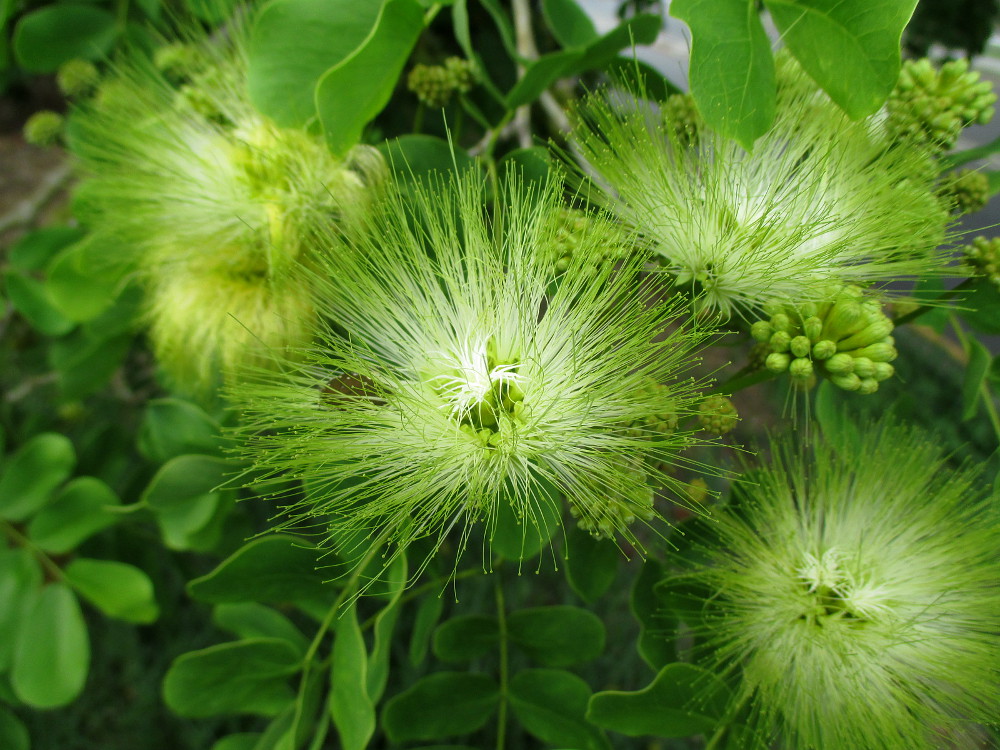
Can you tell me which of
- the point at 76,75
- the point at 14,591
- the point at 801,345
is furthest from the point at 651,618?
the point at 76,75

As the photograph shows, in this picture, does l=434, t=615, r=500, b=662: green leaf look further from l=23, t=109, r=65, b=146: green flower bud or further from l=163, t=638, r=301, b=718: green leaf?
l=23, t=109, r=65, b=146: green flower bud

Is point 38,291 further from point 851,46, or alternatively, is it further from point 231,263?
point 851,46

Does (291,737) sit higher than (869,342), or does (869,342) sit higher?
(869,342)

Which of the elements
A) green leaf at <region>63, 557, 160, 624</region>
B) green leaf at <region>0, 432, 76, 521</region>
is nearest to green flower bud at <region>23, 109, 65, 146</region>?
green leaf at <region>0, 432, 76, 521</region>

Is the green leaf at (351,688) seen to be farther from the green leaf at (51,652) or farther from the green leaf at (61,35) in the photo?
the green leaf at (61,35)

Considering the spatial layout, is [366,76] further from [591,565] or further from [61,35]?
[61,35]

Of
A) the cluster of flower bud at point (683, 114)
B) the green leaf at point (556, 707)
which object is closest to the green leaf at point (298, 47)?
the cluster of flower bud at point (683, 114)

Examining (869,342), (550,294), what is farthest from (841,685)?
(550,294)
